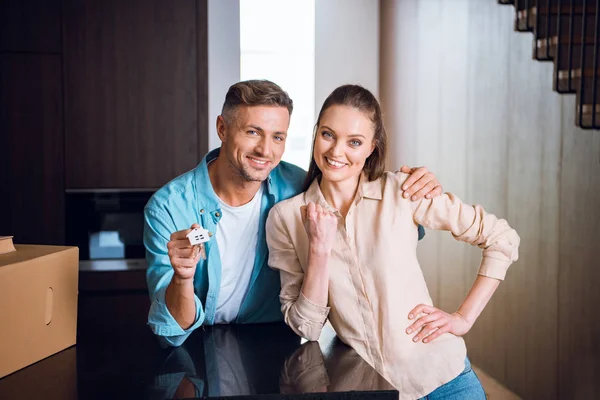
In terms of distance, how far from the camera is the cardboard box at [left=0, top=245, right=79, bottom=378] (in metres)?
1.51

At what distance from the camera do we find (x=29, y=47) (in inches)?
160

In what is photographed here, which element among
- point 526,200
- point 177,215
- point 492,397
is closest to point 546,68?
point 526,200

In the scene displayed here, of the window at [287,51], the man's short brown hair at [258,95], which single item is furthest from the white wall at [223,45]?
the man's short brown hair at [258,95]

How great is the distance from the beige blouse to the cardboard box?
50 centimetres

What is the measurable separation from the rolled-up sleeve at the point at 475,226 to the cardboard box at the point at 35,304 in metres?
0.87

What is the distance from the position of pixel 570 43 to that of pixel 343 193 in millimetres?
1612

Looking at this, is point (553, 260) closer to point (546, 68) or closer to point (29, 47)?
point (546, 68)

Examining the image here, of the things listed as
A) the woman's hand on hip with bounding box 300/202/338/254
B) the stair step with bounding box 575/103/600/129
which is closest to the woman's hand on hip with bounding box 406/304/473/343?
the woman's hand on hip with bounding box 300/202/338/254

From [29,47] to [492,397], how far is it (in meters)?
3.15

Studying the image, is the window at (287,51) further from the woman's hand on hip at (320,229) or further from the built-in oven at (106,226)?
the woman's hand on hip at (320,229)

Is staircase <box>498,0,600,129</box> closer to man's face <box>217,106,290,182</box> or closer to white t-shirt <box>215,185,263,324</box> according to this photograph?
man's face <box>217,106,290,182</box>

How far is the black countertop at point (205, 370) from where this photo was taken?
54.5 inches

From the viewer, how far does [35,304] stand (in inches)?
63.2

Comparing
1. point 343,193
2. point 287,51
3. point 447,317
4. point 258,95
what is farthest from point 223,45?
point 447,317
